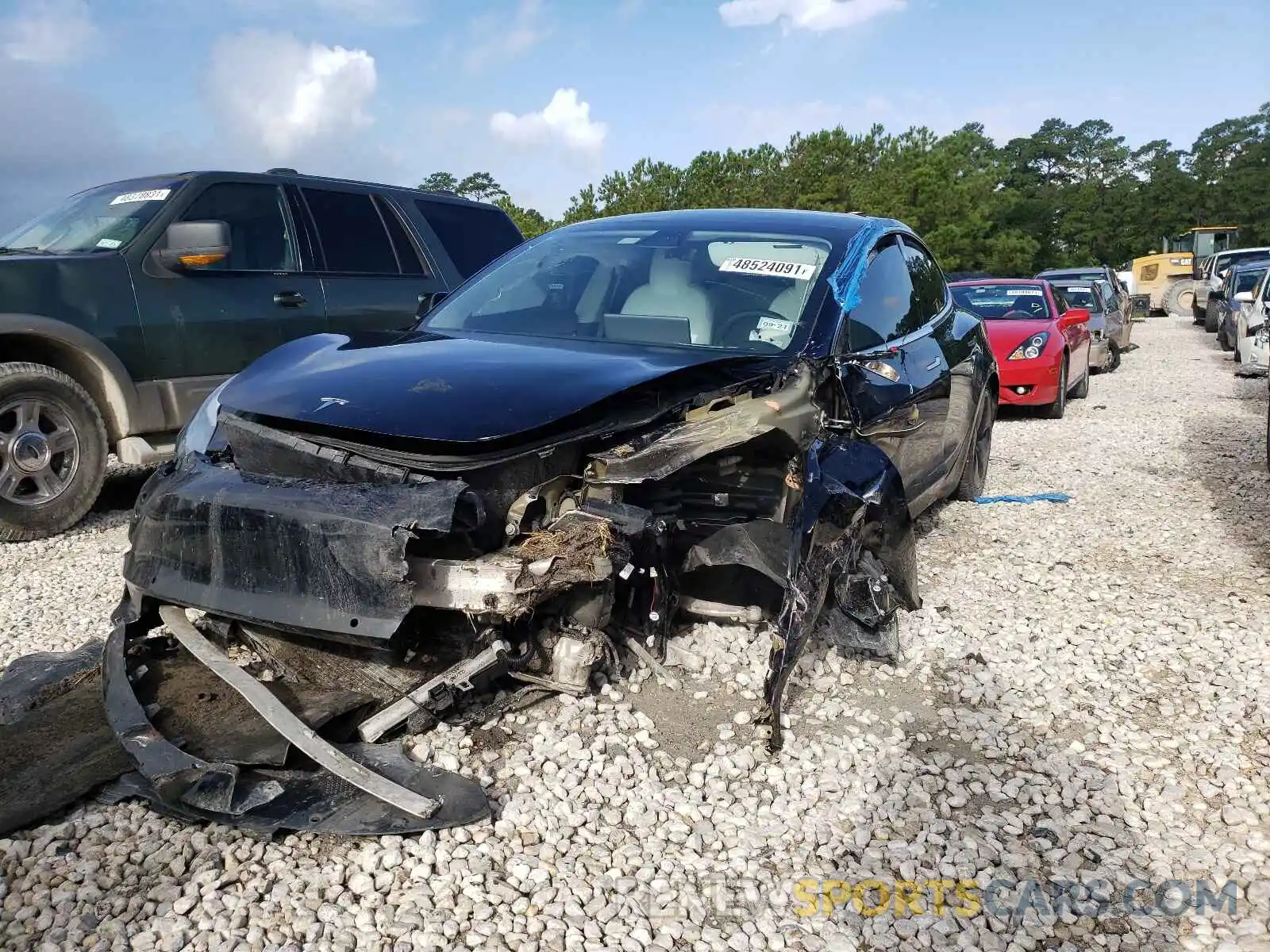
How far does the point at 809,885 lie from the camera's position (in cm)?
252

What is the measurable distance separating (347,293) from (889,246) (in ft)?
11.7

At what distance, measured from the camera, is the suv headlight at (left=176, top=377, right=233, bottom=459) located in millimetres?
3400

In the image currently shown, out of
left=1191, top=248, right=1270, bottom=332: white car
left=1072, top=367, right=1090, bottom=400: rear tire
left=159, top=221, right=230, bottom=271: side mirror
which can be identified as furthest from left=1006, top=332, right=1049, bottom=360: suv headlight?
left=1191, top=248, right=1270, bottom=332: white car

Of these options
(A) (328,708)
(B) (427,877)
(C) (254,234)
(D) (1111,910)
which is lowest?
(D) (1111,910)

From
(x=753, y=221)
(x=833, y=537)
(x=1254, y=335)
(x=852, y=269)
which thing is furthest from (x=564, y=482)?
(x=1254, y=335)

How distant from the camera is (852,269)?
4129 millimetres

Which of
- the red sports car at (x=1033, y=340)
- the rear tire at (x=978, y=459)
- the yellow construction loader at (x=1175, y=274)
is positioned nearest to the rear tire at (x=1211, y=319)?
the yellow construction loader at (x=1175, y=274)

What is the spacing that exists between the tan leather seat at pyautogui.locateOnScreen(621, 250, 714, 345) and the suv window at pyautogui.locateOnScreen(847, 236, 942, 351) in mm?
583

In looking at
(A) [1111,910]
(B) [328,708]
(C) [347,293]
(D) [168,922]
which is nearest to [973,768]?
(A) [1111,910]

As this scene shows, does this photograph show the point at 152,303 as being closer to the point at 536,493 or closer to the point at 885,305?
the point at 536,493

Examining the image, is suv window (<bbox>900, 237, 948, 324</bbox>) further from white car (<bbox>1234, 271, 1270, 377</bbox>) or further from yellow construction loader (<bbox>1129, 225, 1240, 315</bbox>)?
yellow construction loader (<bbox>1129, 225, 1240, 315</bbox>)

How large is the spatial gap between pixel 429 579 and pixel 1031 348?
914 centimetres

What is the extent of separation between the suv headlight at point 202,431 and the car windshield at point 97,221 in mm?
2681

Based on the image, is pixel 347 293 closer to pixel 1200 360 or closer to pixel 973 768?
pixel 973 768
